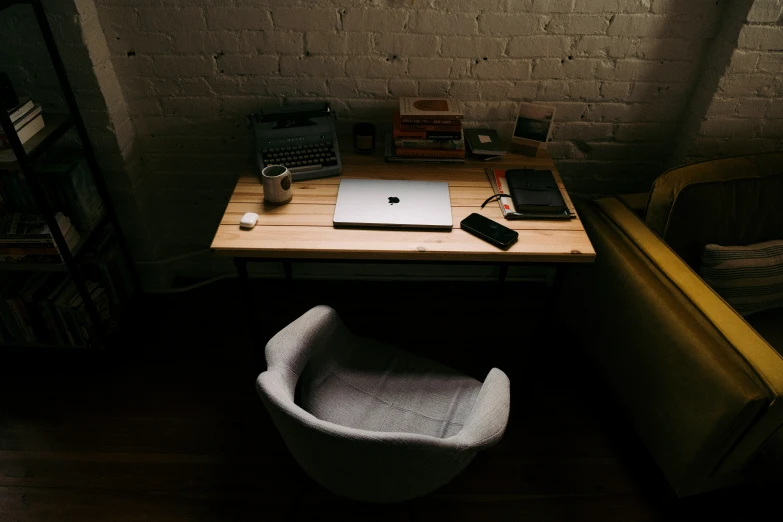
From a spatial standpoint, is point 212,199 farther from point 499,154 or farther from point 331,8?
point 499,154

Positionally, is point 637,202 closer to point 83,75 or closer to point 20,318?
point 83,75

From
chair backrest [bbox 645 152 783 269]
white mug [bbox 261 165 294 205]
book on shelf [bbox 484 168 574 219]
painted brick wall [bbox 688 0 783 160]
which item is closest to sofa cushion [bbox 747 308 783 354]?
chair backrest [bbox 645 152 783 269]

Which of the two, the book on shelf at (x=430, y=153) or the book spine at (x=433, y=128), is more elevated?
the book spine at (x=433, y=128)

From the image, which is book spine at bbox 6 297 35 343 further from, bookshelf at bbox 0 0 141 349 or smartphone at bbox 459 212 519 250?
smartphone at bbox 459 212 519 250

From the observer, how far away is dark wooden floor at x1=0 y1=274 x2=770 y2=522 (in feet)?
5.74

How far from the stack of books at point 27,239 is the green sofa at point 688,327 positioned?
1.90m

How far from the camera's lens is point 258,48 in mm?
1938

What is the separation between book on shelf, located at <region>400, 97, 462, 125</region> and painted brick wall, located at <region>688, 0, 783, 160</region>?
95 centimetres

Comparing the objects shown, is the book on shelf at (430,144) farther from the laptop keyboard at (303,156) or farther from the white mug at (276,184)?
the white mug at (276,184)

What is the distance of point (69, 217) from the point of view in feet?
6.47

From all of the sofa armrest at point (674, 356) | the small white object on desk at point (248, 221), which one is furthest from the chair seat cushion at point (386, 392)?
the sofa armrest at point (674, 356)

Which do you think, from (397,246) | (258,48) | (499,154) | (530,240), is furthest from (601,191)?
(258,48)

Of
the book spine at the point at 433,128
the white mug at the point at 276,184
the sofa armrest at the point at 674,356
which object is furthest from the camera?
the book spine at the point at 433,128

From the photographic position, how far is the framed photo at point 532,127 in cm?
195
